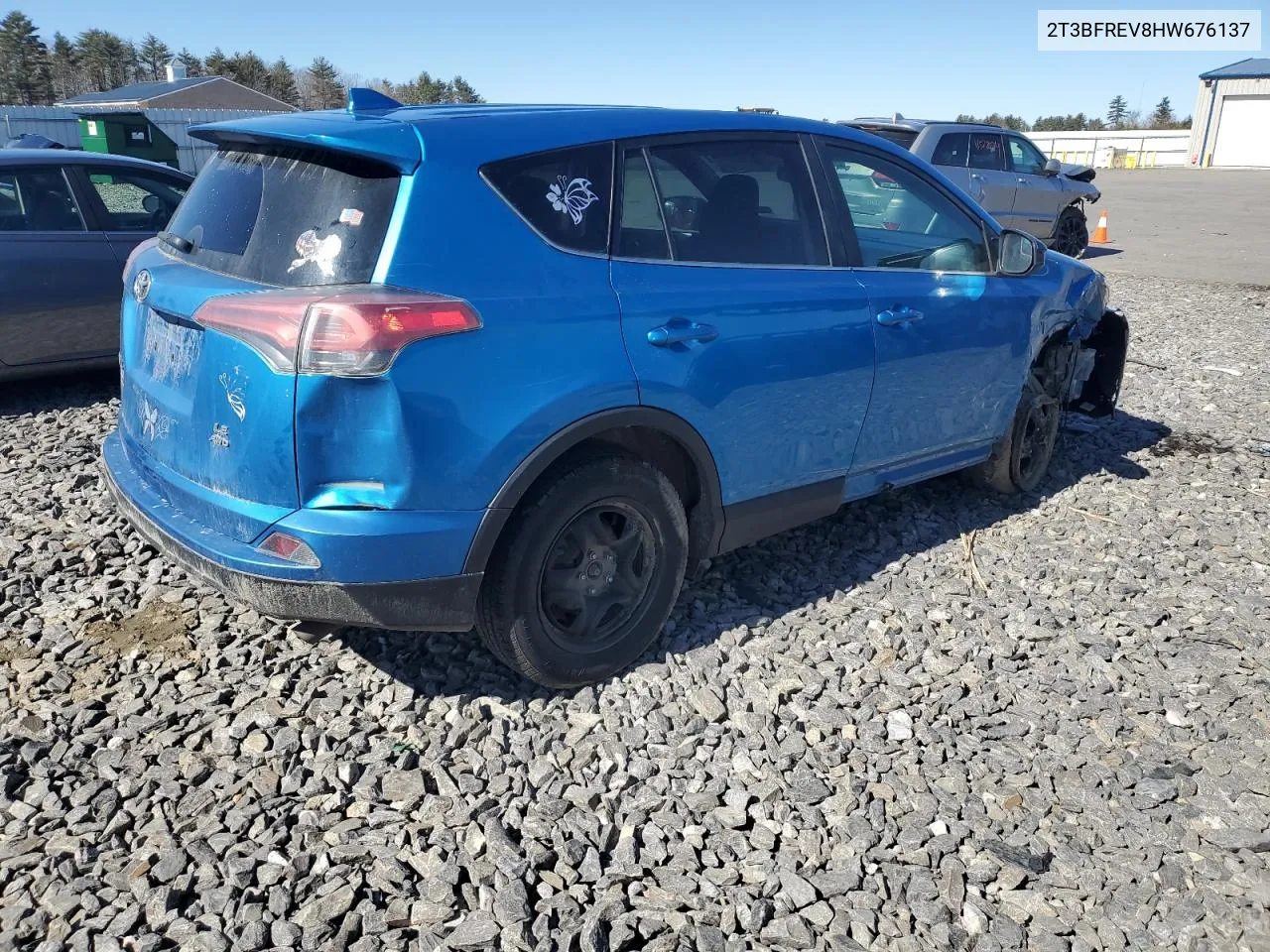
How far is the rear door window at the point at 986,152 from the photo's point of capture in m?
13.5

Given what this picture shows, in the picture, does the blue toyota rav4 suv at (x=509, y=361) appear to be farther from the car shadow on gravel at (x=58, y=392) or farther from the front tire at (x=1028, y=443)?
the car shadow on gravel at (x=58, y=392)

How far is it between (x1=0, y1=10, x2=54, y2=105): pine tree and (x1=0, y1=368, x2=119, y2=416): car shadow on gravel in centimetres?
8039

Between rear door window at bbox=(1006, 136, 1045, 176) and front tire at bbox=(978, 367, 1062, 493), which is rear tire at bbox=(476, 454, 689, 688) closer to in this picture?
front tire at bbox=(978, 367, 1062, 493)

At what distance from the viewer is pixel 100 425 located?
232 inches

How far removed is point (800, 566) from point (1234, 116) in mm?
57803

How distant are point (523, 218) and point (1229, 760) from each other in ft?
9.09

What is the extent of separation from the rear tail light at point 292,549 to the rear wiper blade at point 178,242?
43.9 inches

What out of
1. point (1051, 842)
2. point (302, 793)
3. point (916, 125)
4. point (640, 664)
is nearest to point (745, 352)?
point (640, 664)

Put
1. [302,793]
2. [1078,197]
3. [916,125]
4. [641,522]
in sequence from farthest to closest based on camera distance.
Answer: [1078,197], [916,125], [641,522], [302,793]

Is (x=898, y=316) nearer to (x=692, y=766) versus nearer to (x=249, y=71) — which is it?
(x=692, y=766)

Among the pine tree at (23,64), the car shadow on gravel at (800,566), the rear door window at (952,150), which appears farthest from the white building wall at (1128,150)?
the pine tree at (23,64)

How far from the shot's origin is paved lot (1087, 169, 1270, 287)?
578 inches

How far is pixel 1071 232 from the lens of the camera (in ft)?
50.6

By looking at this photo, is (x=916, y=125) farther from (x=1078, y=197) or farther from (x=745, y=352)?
(x=745, y=352)
